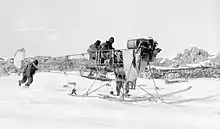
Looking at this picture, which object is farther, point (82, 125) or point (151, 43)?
point (151, 43)

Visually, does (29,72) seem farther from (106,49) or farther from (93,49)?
(106,49)

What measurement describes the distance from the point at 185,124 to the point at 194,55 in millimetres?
24898

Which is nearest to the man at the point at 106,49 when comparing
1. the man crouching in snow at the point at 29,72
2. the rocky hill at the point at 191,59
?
the man crouching in snow at the point at 29,72

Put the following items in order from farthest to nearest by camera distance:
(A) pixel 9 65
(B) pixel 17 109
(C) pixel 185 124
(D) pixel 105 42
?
(A) pixel 9 65
(D) pixel 105 42
(B) pixel 17 109
(C) pixel 185 124

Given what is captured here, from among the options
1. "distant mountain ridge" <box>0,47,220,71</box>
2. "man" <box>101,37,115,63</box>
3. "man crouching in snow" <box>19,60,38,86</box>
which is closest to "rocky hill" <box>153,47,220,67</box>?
"distant mountain ridge" <box>0,47,220,71</box>

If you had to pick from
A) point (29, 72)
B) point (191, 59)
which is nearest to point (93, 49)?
point (29, 72)

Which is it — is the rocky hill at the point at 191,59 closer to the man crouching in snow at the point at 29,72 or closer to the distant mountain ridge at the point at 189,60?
the distant mountain ridge at the point at 189,60

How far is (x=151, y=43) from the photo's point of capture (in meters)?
6.96

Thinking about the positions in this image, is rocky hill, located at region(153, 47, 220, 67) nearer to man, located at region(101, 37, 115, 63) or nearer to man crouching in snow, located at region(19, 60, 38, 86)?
man crouching in snow, located at region(19, 60, 38, 86)

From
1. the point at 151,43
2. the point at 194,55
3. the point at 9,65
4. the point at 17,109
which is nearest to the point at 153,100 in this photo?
the point at 151,43

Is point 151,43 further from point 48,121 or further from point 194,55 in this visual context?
point 194,55

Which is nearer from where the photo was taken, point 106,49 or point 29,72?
point 106,49

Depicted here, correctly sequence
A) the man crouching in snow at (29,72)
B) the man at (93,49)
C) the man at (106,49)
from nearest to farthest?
the man at (106,49)
the man at (93,49)
the man crouching in snow at (29,72)

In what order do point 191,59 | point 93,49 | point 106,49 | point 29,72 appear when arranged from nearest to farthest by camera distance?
1. point 106,49
2. point 93,49
3. point 29,72
4. point 191,59
